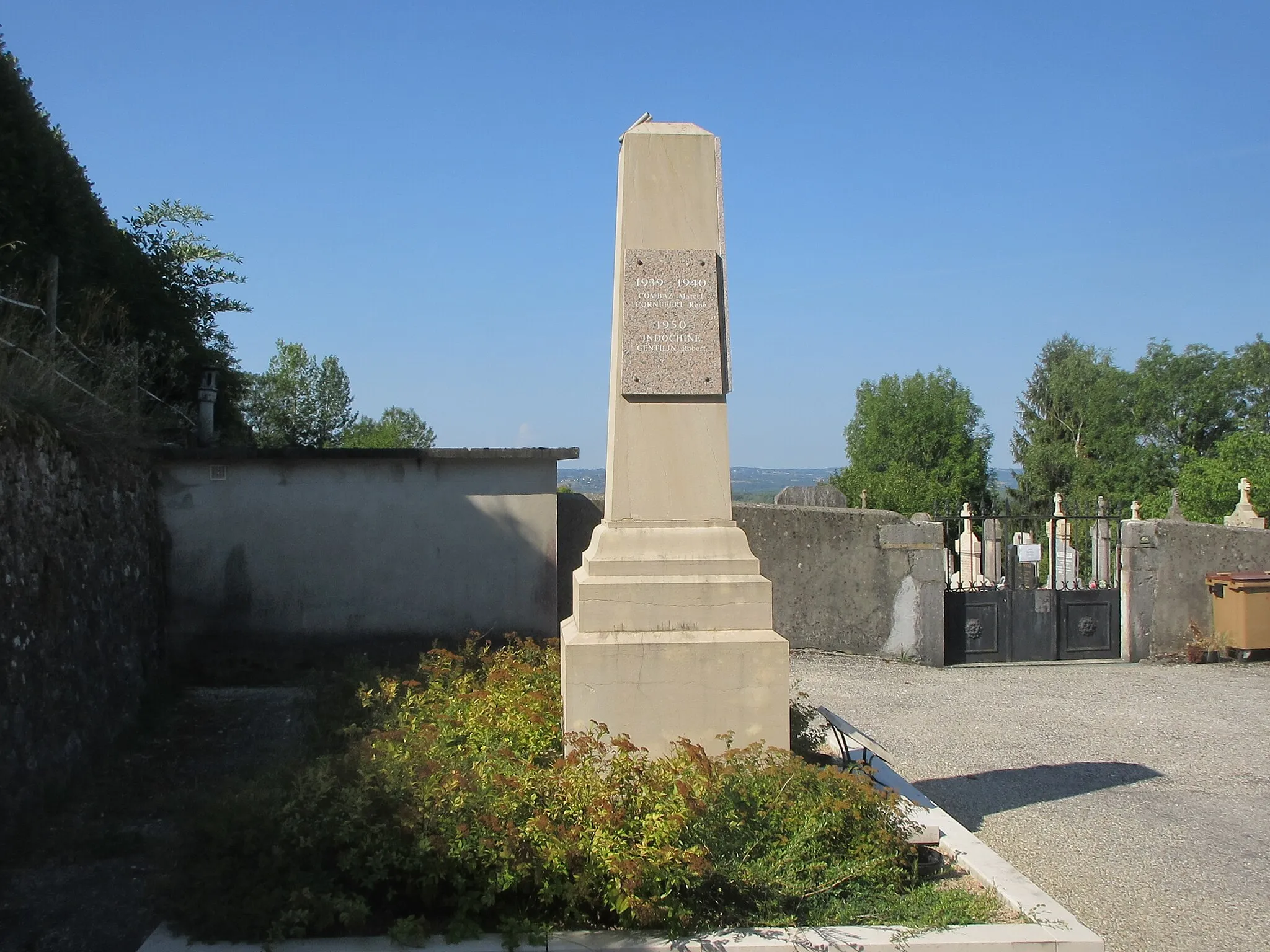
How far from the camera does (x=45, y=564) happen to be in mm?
6148

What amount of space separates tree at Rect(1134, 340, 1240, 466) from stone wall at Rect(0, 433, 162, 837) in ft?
167

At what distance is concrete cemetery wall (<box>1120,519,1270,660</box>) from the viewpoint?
39.1ft

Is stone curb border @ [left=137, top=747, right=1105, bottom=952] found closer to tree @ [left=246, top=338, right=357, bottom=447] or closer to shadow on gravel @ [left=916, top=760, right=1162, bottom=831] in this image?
shadow on gravel @ [left=916, top=760, right=1162, bottom=831]

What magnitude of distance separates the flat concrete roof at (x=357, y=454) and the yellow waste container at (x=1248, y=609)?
25.6 ft

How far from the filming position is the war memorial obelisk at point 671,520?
461 cm

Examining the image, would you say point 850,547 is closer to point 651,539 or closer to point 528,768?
point 651,539

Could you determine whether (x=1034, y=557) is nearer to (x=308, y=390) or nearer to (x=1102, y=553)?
(x=1102, y=553)

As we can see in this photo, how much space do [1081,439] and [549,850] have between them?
57.1 m

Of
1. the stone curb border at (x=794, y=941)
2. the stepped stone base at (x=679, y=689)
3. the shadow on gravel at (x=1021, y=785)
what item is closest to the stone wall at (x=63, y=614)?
the stone curb border at (x=794, y=941)

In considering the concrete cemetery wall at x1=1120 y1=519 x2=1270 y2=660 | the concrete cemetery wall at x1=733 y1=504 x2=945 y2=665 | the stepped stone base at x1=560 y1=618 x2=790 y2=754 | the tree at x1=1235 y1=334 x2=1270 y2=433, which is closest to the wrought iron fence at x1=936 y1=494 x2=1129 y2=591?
the concrete cemetery wall at x1=1120 y1=519 x2=1270 y2=660

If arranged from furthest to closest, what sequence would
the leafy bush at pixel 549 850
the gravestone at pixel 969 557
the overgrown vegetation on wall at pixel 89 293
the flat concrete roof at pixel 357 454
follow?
the gravestone at pixel 969 557
the flat concrete roof at pixel 357 454
the overgrown vegetation on wall at pixel 89 293
the leafy bush at pixel 549 850

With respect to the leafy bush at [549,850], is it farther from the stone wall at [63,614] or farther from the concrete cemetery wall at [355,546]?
the concrete cemetery wall at [355,546]

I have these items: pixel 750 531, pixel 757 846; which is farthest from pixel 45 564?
pixel 750 531

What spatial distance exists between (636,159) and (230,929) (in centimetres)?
382
